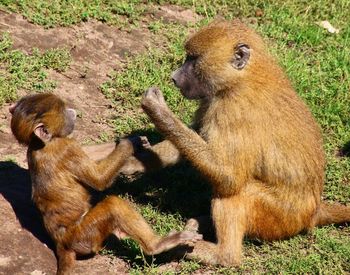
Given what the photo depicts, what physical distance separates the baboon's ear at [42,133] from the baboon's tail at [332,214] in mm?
2671

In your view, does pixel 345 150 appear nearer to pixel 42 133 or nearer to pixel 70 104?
pixel 70 104

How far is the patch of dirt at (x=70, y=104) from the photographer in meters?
6.37

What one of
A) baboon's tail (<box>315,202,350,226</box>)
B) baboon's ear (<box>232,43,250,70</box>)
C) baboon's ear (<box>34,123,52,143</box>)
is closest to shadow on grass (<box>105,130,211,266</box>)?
baboon's tail (<box>315,202,350,226</box>)

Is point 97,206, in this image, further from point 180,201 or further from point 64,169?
point 180,201

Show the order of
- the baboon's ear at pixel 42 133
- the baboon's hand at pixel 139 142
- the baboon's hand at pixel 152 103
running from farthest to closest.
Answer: the baboon's hand at pixel 139 142
the baboon's hand at pixel 152 103
the baboon's ear at pixel 42 133

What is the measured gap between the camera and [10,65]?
8539mm

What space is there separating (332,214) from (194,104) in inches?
91.8

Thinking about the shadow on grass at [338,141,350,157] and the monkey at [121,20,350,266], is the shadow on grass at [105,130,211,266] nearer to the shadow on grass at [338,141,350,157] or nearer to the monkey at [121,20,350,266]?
the monkey at [121,20,350,266]

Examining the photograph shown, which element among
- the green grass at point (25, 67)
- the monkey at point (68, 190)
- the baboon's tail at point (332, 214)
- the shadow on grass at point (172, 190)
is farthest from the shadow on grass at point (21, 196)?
the baboon's tail at point (332, 214)

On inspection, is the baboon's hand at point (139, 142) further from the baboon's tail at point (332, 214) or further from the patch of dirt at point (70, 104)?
the baboon's tail at point (332, 214)

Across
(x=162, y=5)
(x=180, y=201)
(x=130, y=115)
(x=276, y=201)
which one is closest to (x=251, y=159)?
(x=276, y=201)

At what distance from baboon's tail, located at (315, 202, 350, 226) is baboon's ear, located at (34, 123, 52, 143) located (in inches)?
105

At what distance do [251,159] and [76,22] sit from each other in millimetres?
3886

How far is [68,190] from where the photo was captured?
6.32 m
